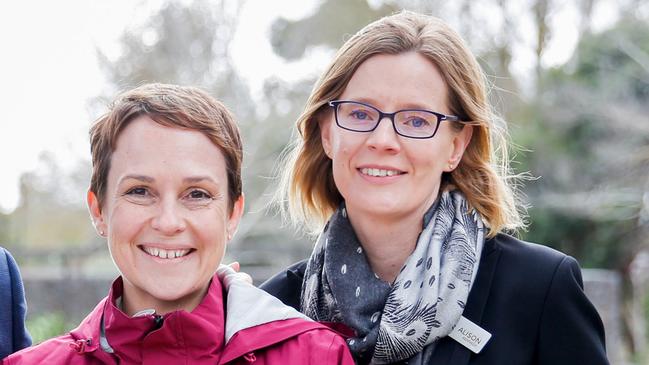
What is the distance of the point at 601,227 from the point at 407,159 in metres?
11.8

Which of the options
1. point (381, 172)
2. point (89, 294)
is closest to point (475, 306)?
point (381, 172)

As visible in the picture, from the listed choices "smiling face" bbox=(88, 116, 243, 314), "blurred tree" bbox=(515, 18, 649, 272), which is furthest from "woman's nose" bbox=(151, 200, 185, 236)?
"blurred tree" bbox=(515, 18, 649, 272)

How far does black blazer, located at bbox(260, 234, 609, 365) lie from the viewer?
266 centimetres

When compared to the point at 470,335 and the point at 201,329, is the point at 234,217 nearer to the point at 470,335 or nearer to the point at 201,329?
the point at 201,329

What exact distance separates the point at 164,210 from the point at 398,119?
84 centimetres

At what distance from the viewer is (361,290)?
2859 millimetres

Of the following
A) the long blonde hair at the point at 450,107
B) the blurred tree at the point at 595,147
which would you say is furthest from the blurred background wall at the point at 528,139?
the long blonde hair at the point at 450,107

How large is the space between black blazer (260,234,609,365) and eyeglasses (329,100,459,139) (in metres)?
0.48

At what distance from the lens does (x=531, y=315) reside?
2707mm

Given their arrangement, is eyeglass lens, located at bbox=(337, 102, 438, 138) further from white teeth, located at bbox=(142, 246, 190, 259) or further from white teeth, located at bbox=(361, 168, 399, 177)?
white teeth, located at bbox=(142, 246, 190, 259)

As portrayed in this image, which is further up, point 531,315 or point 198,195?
point 198,195

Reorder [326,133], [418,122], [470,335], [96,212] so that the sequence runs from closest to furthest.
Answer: [96,212], [470,335], [418,122], [326,133]

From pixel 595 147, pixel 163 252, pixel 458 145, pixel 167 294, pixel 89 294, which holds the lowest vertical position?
pixel 89 294

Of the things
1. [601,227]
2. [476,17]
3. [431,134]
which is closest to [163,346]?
[431,134]
